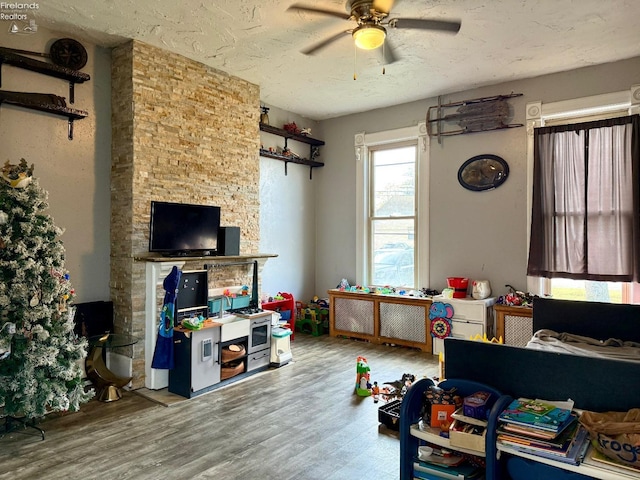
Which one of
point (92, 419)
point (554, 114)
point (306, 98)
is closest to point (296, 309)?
point (306, 98)

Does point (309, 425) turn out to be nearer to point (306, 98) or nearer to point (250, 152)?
point (250, 152)

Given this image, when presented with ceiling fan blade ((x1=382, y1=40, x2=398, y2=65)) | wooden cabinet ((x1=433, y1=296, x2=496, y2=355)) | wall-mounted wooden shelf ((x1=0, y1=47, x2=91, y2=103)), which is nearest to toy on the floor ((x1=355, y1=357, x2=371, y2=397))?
wooden cabinet ((x1=433, y1=296, x2=496, y2=355))

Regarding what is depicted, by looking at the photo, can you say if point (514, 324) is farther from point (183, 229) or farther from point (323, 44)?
point (183, 229)

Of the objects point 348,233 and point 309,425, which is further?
point 348,233

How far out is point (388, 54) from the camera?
433 cm

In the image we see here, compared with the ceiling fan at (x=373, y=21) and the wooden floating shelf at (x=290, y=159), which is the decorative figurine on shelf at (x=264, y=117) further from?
the ceiling fan at (x=373, y=21)

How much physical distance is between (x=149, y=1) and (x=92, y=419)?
3.27m

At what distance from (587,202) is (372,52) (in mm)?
2770

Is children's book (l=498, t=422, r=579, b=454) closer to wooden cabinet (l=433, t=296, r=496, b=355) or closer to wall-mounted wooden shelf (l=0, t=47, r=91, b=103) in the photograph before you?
wooden cabinet (l=433, t=296, r=496, b=355)

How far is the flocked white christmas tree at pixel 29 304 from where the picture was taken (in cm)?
299

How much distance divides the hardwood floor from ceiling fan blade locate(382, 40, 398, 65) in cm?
325

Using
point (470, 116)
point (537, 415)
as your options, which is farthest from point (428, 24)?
point (537, 415)

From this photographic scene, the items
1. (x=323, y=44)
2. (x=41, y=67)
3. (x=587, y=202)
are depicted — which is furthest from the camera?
(x=587, y=202)

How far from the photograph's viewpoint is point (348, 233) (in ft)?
21.7
